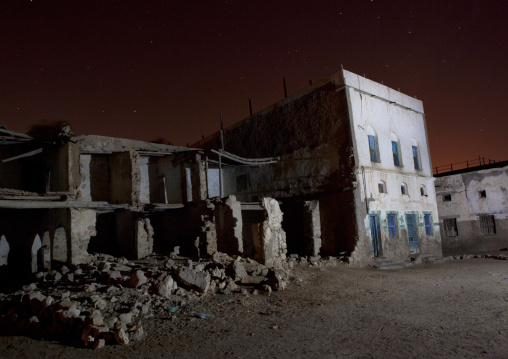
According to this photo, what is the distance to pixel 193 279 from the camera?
31.7ft

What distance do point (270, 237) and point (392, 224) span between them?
824cm

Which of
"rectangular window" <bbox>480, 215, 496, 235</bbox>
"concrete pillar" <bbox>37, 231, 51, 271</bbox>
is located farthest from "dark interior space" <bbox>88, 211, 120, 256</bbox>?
"rectangular window" <bbox>480, 215, 496, 235</bbox>

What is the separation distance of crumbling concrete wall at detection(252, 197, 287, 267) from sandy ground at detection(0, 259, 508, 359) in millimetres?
3104

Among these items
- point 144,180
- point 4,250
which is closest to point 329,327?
point 4,250

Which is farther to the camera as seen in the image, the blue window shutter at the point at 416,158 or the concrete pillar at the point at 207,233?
the blue window shutter at the point at 416,158

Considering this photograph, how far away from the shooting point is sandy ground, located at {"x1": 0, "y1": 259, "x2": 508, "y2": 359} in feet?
19.5

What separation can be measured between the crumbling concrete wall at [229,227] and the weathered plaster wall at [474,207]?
16.1m

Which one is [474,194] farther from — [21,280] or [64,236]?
[21,280]

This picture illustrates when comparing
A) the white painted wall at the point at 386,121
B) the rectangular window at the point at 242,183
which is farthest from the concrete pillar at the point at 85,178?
the white painted wall at the point at 386,121

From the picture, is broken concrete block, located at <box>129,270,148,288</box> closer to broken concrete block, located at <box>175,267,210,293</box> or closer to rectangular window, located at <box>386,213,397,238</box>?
broken concrete block, located at <box>175,267,210,293</box>

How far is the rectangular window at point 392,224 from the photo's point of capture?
18594 millimetres

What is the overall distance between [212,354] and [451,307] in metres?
5.97

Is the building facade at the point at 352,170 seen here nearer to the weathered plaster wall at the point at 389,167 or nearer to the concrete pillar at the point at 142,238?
the weathered plaster wall at the point at 389,167

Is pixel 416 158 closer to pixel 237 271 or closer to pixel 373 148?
pixel 373 148
